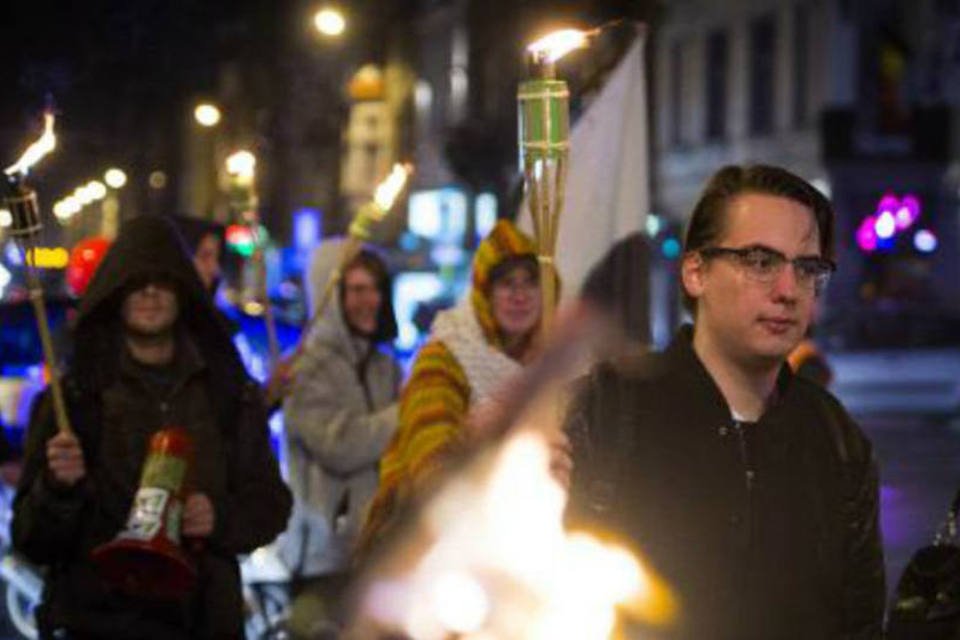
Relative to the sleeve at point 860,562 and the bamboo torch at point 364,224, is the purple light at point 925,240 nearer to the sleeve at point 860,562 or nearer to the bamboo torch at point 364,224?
the bamboo torch at point 364,224

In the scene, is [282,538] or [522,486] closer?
[522,486]

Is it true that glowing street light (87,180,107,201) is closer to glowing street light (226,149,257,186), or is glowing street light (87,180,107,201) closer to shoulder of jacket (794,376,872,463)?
glowing street light (226,149,257,186)

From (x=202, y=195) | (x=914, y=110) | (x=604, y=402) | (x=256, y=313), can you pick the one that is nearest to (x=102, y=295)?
(x=604, y=402)

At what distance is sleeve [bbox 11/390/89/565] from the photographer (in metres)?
4.93

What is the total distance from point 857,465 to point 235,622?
7.58ft

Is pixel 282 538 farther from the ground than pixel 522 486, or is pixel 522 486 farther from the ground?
pixel 522 486

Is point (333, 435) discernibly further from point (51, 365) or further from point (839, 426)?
Answer: point (839, 426)

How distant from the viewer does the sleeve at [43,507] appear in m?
4.93

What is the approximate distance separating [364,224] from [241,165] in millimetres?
571

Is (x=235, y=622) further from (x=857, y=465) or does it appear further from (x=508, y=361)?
(x=857, y=465)

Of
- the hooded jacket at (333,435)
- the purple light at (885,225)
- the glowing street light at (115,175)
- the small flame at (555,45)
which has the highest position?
the small flame at (555,45)

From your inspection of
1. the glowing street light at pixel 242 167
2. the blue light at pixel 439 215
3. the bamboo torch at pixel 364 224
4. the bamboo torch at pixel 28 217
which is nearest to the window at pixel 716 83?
the blue light at pixel 439 215

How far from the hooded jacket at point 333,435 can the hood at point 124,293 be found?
1.68 m

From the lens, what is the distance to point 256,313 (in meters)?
12.4
